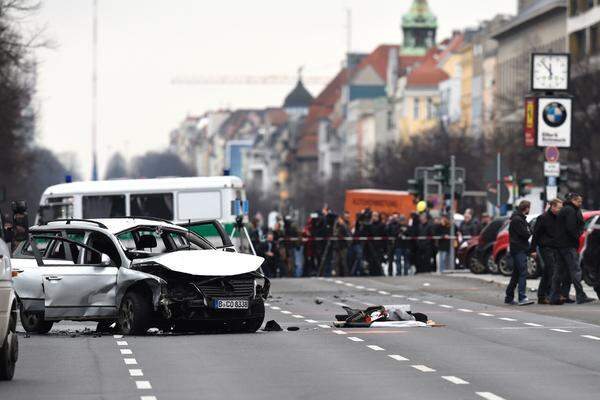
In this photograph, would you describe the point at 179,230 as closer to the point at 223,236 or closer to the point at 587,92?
the point at 223,236

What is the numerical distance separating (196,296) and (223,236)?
348cm

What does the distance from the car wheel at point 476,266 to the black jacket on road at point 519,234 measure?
15439 mm

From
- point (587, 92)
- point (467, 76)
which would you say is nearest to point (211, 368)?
point (587, 92)

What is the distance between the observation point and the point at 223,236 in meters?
29.0

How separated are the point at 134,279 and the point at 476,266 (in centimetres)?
2500

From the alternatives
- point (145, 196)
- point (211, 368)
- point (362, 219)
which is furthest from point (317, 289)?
point (211, 368)

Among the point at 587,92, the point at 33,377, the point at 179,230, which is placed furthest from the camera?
the point at 587,92

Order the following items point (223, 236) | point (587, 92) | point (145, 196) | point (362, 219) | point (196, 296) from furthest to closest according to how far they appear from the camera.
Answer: point (587, 92)
point (362, 219)
point (145, 196)
point (223, 236)
point (196, 296)

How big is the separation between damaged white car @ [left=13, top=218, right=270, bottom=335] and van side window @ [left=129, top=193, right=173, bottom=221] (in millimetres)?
20224

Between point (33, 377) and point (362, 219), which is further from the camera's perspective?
point (362, 219)

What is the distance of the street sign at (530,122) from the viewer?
49.5m

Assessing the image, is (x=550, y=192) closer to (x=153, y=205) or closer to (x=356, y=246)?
(x=153, y=205)

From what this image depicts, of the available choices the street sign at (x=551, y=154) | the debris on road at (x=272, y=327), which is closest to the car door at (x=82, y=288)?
the debris on road at (x=272, y=327)

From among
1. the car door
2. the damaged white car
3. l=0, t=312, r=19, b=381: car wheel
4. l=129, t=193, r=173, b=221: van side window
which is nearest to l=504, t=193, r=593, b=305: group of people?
the damaged white car
